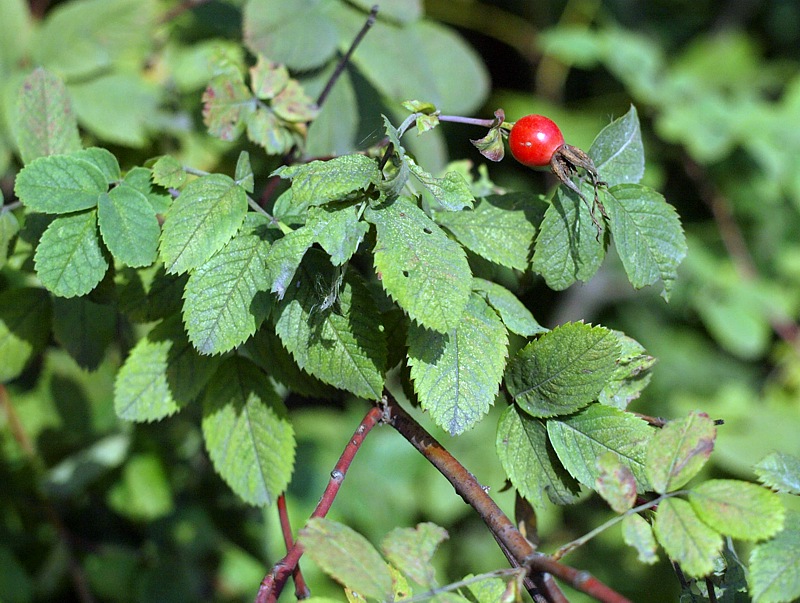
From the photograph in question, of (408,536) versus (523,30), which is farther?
(523,30)

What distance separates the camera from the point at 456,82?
1670 mm

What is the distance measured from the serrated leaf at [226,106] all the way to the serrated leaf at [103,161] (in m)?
0.18

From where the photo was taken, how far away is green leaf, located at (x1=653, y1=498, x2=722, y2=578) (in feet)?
2.39

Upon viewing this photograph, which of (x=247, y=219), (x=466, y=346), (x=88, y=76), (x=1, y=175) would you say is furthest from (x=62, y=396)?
(x=466, y=346)

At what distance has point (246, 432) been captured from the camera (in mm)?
1017

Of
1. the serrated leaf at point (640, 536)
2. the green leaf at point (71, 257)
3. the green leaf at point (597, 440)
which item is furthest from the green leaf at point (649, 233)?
the green leaf at point (71, 257)

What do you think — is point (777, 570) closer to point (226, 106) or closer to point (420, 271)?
point (420, 271)

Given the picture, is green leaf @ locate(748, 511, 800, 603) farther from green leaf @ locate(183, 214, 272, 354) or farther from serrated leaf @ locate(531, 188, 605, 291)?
green leaf @ locate(183, 214, 272, 354)

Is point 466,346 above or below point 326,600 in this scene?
above

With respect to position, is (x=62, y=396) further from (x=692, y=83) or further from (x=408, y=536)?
(x=692, y=83)

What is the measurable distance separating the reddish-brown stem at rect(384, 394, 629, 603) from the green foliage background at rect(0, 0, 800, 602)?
0.57ft

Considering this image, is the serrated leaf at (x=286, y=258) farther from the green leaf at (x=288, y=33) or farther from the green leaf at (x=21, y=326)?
A: the green leaf at (x=288, y=33)

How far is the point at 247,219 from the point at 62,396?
41.1 inches

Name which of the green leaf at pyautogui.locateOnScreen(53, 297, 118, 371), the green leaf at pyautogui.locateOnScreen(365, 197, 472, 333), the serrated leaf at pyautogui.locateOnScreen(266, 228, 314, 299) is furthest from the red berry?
the green leaf at pyautogui.locateOnScreen(53, 297, 118, 371)
